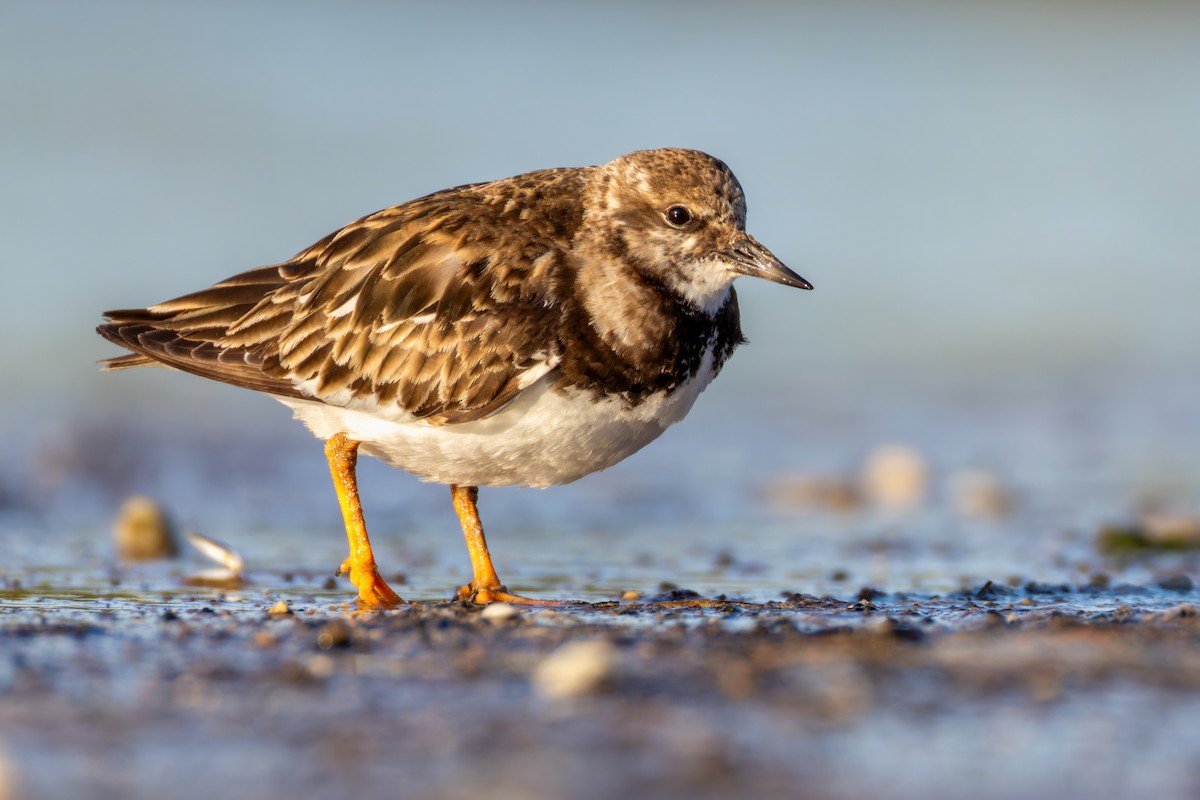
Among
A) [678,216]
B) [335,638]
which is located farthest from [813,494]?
[335,638]

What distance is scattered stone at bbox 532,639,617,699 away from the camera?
362 cm

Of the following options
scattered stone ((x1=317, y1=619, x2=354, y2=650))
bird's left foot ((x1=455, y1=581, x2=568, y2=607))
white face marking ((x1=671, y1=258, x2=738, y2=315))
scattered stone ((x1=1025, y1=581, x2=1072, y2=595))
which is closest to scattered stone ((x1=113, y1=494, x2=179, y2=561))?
bird's left foot ((x1=455, y1=581, x2=568, y2=607))

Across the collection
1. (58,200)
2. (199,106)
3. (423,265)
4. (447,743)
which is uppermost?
(199,106)

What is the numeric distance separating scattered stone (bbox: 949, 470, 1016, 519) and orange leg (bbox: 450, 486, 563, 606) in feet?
10.3

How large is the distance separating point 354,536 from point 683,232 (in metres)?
1.65

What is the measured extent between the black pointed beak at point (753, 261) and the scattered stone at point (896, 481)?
3120 mm

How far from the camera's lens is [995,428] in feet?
34.6

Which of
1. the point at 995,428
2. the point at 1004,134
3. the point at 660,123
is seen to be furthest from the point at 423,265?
the point at 1004,134

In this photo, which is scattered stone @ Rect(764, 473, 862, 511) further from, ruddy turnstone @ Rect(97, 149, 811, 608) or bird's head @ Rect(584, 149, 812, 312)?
bird's head @ Rect(584, 149, 812, 312)

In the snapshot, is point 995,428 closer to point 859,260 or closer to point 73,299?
point 859,260

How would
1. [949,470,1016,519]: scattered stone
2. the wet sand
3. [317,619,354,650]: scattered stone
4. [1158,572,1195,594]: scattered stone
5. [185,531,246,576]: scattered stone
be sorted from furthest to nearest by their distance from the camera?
[949,470,1016,519]: scattered stone → [185,531,246,576]: scattered stone → [1158,572,1195,594]: scattered stone → [317,619,354,650]: scattered stone → the wet sand

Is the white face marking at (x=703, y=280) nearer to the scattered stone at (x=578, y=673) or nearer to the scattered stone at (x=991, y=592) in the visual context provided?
the scattered stone at (x=991, y=592)

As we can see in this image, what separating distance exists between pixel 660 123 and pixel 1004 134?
4676 millimetres

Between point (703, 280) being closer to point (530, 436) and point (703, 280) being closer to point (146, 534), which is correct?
point (530, 436)
